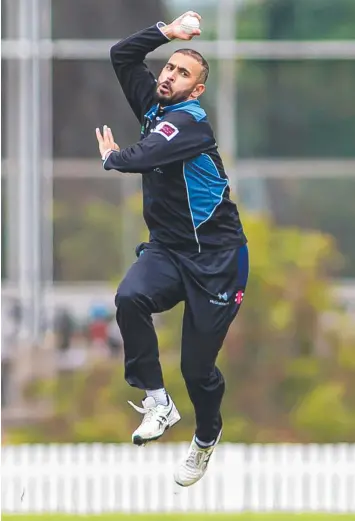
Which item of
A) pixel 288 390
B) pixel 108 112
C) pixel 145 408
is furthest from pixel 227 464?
pixel 145 408

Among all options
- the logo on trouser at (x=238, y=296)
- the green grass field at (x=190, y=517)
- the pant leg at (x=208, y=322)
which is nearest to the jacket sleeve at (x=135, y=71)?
the pant leg at (x=208, y=322)

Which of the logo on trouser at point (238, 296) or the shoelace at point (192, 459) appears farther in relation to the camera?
the shoelace at point (192, 459)

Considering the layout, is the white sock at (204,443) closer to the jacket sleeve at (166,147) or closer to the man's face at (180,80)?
the jacket sleeve at (166,147)

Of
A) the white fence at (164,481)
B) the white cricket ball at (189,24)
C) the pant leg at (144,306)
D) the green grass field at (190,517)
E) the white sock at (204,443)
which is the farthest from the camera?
the white fence at (164,481)

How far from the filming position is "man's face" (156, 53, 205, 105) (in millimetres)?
7684

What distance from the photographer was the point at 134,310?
7.88 m

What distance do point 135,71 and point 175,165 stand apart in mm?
566

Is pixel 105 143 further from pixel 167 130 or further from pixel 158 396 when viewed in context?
pixel 158 396

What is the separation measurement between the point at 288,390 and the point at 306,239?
174cm

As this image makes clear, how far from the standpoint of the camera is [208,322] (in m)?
8.05

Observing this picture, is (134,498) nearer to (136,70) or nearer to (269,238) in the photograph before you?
(269,238)

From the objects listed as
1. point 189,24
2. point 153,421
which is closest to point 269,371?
point 153,421

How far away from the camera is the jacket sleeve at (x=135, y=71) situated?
802cm

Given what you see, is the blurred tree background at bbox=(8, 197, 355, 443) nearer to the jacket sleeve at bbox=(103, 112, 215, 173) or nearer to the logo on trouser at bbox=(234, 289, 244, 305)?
the logo on trouser at bbox=(234, 289, 244, 305)
